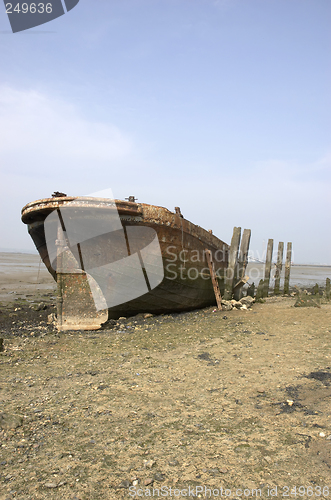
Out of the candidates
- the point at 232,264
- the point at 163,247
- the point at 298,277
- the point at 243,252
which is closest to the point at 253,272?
the point at 298,277

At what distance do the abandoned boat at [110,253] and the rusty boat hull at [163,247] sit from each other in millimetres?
18

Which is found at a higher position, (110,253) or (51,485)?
(110,253)

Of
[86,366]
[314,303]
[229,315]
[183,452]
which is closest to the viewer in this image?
[183,452]

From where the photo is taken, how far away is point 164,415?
274cm

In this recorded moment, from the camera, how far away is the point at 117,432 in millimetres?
2473

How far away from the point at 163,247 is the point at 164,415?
4089 mm

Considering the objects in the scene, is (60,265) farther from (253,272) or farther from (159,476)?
(253,272)

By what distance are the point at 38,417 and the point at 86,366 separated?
4.41 feet

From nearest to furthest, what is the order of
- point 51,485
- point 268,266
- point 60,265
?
point 51,485 → point 60,265 → point 268,266

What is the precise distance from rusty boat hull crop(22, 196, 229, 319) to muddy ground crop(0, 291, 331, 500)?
1850 mm

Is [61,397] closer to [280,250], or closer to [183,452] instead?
[183,452]

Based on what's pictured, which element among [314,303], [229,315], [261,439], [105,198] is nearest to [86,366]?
[261,439]

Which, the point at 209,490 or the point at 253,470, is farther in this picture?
the point at 253,470

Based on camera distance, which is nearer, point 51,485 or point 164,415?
point 51,485
